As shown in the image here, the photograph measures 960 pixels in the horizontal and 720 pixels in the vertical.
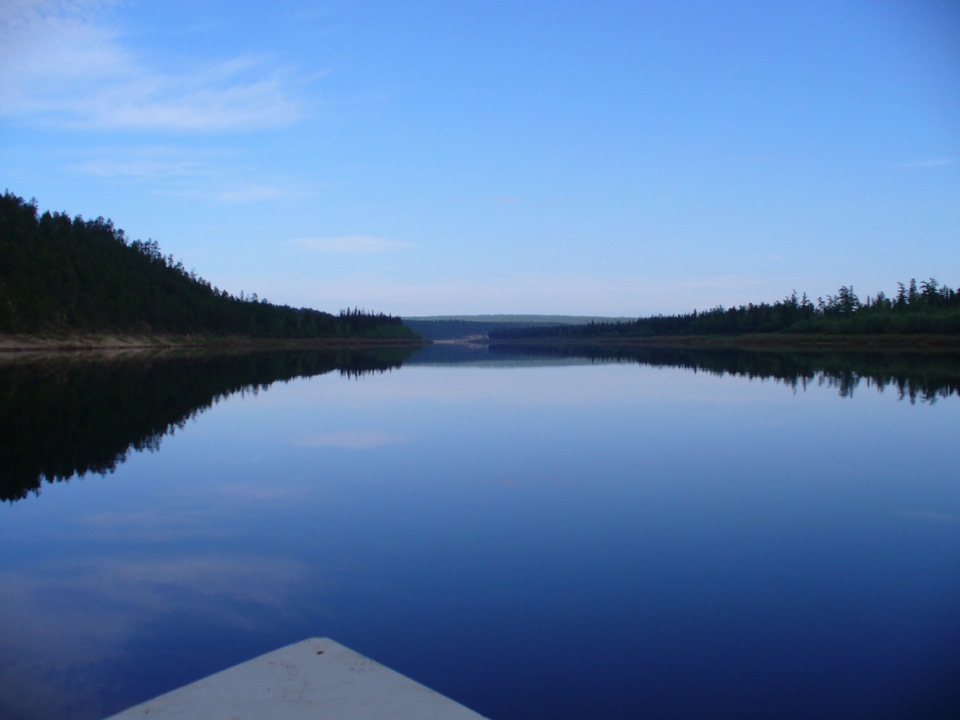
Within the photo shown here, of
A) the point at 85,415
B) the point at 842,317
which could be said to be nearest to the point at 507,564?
the point at 85,415

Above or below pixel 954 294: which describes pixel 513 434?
below

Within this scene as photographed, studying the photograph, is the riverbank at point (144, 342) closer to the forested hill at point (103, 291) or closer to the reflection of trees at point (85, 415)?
the forested hill at point (103, 291)

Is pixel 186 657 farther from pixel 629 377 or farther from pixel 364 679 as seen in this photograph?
pixel 629 377

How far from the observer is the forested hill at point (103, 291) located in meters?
54.1

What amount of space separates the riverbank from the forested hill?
881 mm

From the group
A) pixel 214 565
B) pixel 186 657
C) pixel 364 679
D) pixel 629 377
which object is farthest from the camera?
pixel 629 377

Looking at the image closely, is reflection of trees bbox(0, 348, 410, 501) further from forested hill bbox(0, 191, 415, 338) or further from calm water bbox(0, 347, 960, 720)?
forested hill bbox(0, 191, 415, 338)

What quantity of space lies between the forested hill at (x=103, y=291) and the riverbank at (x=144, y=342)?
88cm

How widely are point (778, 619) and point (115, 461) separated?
9.86m

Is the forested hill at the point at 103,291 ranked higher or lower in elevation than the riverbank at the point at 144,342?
higher

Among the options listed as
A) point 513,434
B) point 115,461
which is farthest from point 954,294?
point 115,461

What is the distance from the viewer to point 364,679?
12.0 ft

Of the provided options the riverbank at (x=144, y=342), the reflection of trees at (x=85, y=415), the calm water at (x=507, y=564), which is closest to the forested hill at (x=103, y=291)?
the riverbank at (x=144, y=342)

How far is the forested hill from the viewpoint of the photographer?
54.1 metres
